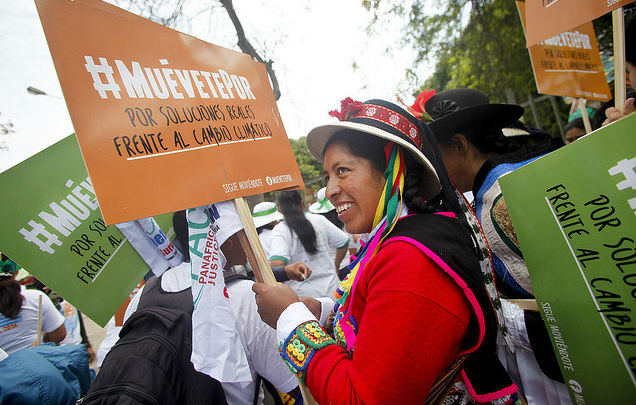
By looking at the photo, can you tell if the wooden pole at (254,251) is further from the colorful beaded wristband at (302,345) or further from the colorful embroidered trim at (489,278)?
the colorful embroidered trim at (489,278)

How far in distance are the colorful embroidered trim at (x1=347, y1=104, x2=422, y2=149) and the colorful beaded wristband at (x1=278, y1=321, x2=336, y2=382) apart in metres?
0.98

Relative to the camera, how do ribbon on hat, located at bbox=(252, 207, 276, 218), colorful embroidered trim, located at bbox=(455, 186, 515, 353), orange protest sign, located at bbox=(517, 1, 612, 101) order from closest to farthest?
colorful embroidered trim, located at bbox=(455, 186, 515, 353), orange protest sign, located at bbox=(517, 1, 612, 101), ribbon on hat, located at bbox=(252, 207, 276, 218)

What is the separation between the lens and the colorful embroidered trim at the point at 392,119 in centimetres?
150

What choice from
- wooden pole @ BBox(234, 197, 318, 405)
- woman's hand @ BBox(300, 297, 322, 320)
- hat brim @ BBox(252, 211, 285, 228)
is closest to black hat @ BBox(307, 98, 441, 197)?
wooden pole @ BBox(234, 197, 318, 405)

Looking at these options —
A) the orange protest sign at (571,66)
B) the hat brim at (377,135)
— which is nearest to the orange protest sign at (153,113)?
Result: the hat brim at (377,135)

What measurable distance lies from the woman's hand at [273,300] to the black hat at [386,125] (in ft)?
2.68

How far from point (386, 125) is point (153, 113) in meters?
1.01

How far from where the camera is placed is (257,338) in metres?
1.74

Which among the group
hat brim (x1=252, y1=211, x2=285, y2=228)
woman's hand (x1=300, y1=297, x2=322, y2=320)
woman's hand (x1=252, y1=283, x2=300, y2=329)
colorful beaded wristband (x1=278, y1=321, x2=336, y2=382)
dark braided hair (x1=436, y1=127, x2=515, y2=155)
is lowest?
hat brim (x1=252, y1=211, x2=285, y2=228)

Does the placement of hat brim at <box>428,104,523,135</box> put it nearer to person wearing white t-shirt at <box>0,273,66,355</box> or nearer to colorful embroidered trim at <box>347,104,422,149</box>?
colorful embroidered trim at <box>347,104,422,149</box>

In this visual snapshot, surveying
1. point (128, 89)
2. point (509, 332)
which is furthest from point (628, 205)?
point (128, 89)

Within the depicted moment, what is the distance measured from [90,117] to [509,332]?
2066 mm

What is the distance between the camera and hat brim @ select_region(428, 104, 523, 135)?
6.77 feet

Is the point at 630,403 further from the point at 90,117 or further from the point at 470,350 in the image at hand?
the point at 90,117
